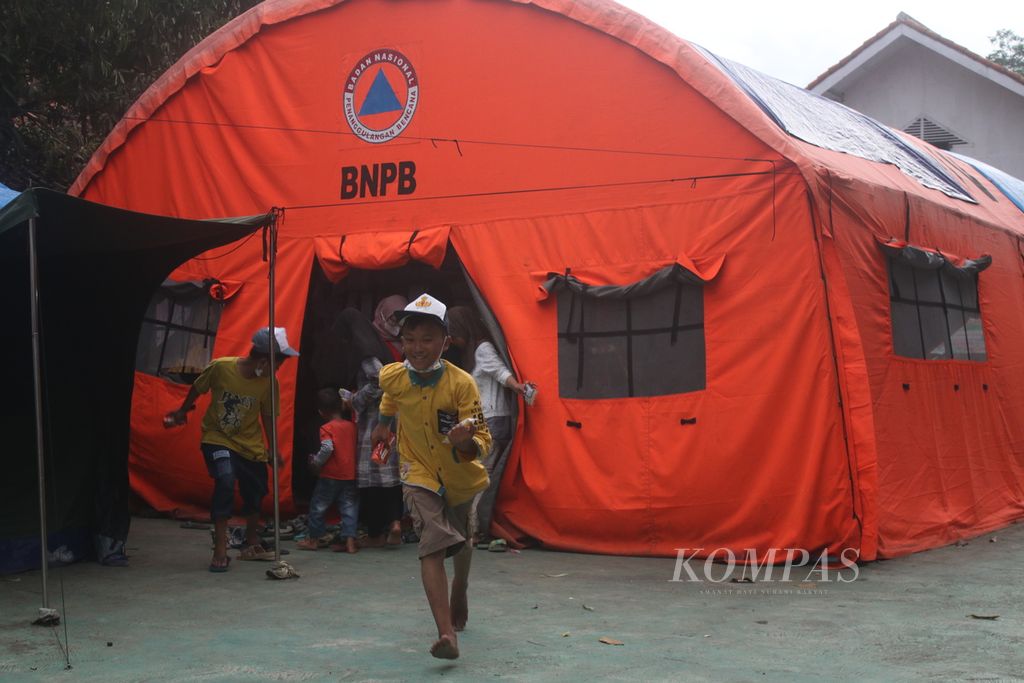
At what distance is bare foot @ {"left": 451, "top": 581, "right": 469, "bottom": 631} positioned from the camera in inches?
223

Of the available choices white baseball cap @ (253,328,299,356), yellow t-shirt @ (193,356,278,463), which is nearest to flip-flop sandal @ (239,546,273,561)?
yellow t-shirt @ (193,356,278,463)

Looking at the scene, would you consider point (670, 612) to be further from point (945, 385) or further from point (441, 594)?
point (945, 385)

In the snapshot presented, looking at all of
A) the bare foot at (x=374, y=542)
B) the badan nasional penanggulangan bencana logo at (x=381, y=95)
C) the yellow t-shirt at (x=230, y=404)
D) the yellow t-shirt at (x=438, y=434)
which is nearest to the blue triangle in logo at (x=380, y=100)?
the badan nasional penanggulangan bencana logo at (x=381, y=95)

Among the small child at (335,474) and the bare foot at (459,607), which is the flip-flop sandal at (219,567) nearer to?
the small child at (335,474)

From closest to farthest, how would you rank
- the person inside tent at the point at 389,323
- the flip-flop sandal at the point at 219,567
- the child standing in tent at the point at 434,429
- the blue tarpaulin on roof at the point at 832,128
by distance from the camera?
the child standing in tent at the point at 434,429 → the flip-flop sandal at the point at 219,567 → the blue tarpaulin on roof at the point at 832,128 → the person inside tent at the point at 389,323

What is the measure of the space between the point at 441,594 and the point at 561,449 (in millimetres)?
3427

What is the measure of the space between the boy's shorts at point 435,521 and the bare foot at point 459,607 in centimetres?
24

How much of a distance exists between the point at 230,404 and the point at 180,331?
275 cm

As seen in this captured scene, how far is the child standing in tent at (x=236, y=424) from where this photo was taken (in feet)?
25.1

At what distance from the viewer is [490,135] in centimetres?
899

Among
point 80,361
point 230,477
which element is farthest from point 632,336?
point 80,361

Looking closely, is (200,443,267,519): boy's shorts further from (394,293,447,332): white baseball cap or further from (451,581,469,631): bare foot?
(394,293,447,332): white baseball cap

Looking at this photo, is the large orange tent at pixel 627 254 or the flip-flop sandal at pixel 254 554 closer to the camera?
the large orange tent at pixel 627 254

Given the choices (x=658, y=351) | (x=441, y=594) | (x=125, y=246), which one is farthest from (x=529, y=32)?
(x=441, y=594)
